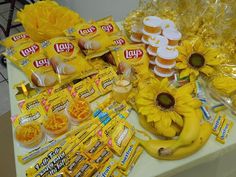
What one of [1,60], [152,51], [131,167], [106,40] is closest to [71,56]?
[106,40]

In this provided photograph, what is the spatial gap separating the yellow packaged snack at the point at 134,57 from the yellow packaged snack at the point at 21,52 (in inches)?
9.2

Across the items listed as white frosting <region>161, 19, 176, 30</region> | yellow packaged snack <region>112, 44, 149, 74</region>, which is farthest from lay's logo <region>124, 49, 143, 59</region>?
white frosting <region>161, 19, 176, 30</region>

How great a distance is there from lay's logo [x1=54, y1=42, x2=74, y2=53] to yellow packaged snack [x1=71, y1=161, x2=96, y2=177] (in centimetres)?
35

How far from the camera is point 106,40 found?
0.84 metres

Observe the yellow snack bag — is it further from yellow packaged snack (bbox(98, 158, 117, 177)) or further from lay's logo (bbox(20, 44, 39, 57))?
yellow packaged snack (bbox(98, 158, 117, 177))

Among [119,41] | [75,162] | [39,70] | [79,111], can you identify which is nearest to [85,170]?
[75,162]

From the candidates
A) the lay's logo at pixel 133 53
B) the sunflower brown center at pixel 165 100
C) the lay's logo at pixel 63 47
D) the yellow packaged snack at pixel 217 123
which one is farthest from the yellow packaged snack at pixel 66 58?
the yellow packaged snack at pixel 217 123

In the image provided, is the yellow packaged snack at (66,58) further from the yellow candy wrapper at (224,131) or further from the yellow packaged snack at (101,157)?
the yellow candy wrapper at (224,131)

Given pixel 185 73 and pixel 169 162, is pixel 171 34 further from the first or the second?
pixel 169 162

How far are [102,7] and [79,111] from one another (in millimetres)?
1014

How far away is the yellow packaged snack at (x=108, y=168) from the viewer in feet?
1.97

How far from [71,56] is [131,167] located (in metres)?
0.36

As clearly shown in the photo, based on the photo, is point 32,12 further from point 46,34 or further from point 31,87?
point 31,87

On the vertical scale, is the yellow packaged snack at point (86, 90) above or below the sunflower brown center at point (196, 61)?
below
